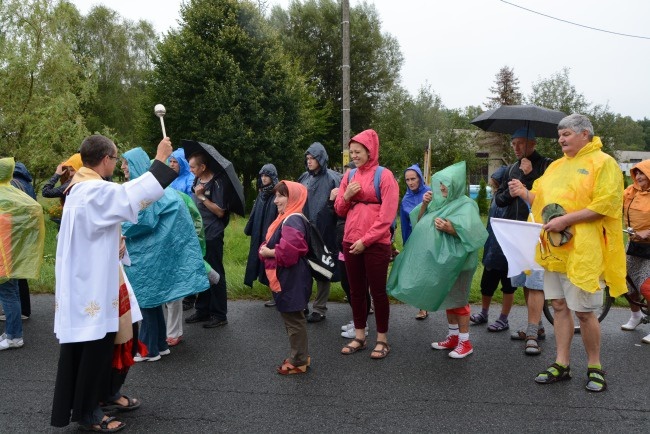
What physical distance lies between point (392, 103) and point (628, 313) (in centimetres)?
2028

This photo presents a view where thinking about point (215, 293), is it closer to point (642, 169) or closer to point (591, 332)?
point (591, 332)

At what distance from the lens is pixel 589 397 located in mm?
3902

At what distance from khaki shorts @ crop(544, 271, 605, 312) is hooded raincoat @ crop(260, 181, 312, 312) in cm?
190

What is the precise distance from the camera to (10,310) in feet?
16.9

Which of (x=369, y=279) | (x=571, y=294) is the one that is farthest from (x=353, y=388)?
(x=571, y=294)

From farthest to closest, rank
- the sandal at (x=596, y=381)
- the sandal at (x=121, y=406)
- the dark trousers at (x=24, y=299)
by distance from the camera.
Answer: the dark trousers at (x=24, y=299) → the sandal at (x=596, y=381) → the sandal at (x=121, y=406)

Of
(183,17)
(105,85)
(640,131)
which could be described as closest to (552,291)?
(183,17)

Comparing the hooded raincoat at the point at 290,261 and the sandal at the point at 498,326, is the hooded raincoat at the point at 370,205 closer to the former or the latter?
the hooded raincoat at the point at 290,261

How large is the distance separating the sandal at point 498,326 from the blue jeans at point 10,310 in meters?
4.68

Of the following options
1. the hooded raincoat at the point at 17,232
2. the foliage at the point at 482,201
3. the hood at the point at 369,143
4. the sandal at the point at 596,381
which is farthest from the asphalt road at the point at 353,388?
the foliage at the point at 482,201

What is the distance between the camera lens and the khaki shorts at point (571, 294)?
12.8 ft

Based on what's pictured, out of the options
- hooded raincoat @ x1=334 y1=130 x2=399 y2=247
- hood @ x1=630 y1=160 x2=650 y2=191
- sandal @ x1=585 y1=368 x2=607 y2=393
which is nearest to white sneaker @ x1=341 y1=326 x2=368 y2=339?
hooded raincoat @ x1=334 y1=130 x2=399 y2=247

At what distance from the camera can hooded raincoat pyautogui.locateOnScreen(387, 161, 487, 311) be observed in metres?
4.62

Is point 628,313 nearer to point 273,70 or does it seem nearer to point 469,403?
point 469,403
